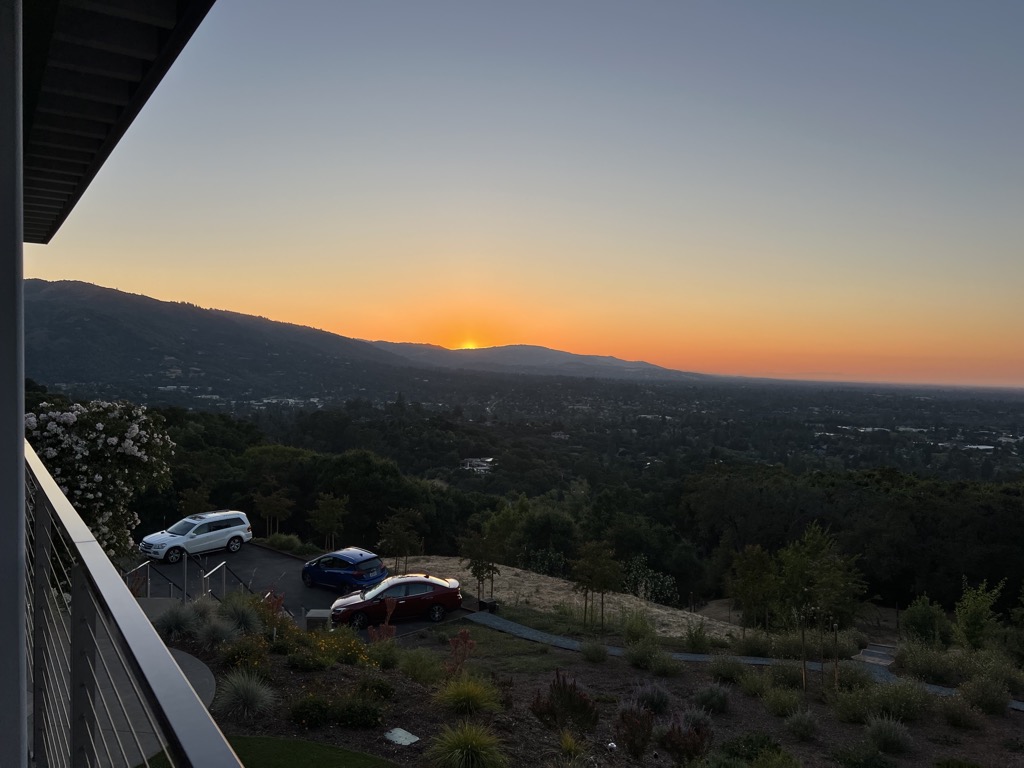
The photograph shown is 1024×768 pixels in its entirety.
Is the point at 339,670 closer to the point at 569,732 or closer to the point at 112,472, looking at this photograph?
the point at 569,732

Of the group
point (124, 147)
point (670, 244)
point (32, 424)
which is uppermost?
point (670, 244)

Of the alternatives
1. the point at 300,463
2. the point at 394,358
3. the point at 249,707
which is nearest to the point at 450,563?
the point at 300,463

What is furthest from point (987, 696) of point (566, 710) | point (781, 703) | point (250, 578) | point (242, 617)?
point (250, 578)

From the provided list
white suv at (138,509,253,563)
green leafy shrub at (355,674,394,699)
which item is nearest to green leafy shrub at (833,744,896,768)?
green leafy shrub at (355,674,394,699)

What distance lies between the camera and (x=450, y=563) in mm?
24656

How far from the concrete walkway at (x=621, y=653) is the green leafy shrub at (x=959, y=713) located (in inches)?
31.7

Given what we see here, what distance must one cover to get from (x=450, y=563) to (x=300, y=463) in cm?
1151

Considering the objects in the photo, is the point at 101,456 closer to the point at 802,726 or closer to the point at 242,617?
the point at 242,617

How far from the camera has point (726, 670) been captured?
11.1 m

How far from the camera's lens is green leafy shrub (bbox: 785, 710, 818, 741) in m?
8.78

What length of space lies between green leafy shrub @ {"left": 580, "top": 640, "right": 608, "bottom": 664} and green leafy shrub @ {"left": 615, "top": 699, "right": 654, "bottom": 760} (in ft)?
13.0

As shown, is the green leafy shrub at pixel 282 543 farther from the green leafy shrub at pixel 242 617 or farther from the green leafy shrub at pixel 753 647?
the green leafy shrub at pixel 753 647

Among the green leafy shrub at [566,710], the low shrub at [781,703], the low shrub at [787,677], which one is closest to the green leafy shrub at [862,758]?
the low shrub at [781,703]

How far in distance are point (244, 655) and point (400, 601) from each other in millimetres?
7316
